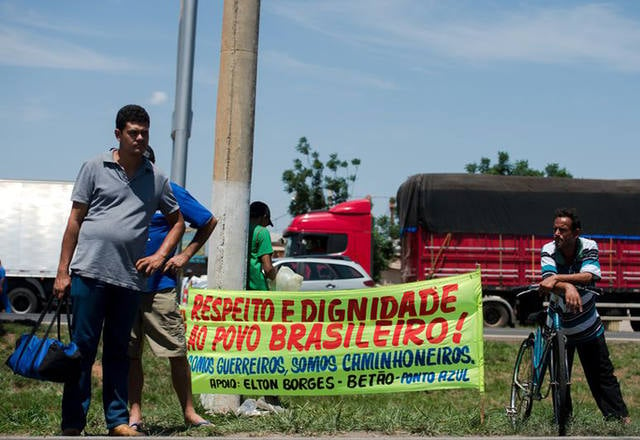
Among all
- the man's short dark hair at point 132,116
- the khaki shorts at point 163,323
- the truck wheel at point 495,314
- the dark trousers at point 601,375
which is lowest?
the truck wheel at point 495,314

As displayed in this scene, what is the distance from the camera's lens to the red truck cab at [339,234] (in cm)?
2481

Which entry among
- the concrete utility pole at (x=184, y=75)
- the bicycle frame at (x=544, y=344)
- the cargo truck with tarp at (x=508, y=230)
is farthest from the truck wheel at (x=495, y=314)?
the bicycle frame at (x=544, y=344)

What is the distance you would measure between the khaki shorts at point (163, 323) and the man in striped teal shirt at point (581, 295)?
261 cm

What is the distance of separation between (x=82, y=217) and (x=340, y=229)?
19.2m

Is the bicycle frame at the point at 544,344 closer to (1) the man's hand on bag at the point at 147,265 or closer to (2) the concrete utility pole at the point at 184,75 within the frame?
(1) the man's hand on bag at the point at 147,265

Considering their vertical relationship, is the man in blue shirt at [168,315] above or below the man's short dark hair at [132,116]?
below

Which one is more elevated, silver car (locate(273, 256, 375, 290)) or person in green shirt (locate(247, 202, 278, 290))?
person in green shirt (locate(247, 202, 278, 290))

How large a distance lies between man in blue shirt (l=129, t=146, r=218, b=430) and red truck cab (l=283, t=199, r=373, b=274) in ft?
58.7

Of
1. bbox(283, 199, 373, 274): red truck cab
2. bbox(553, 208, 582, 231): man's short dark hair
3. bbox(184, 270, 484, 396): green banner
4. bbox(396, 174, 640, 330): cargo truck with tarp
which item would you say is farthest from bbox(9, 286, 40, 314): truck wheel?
bbox(553, 208, 582, 231): man's short dark hair

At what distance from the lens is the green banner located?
286 inches

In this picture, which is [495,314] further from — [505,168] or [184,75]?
[505,168]

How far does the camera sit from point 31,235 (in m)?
26.6

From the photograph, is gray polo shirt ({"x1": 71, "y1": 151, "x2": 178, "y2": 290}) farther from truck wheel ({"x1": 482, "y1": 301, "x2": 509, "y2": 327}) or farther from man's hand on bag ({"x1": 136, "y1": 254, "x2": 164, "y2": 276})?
truck wheel ({"x1": 482, "y1": 301, "x2": 509, "y2": 327})

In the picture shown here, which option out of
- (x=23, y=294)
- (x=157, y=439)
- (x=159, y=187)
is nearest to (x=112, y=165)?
(x=159, y=187)
